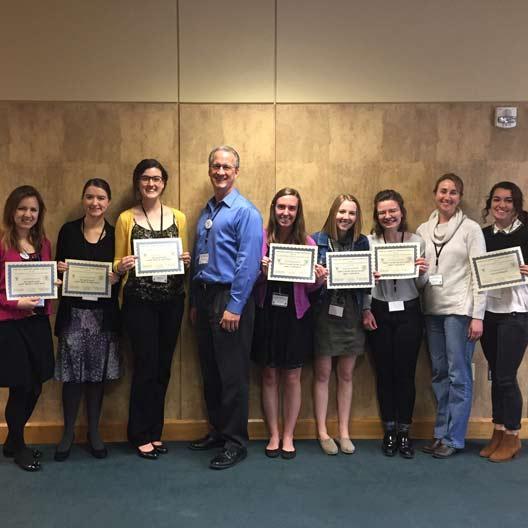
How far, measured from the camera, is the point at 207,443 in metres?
3.59

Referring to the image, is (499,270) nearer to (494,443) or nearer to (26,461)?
(494,443)

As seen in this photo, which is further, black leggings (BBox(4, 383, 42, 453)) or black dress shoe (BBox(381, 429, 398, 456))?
black dress shoe (BBox(381, 429, 398, 456))

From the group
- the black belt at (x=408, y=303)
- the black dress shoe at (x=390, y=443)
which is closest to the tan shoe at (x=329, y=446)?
the black dress shoe at (x=390, y=443)

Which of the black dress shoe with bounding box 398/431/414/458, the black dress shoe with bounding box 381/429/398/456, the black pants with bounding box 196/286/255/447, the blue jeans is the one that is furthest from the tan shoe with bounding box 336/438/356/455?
the black pants with bounding box 196/286/255/447

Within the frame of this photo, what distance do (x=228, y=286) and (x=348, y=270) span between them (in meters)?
0.80

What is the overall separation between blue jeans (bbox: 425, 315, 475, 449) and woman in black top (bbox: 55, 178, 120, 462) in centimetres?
223

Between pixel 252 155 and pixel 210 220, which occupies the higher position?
pixel 252 155

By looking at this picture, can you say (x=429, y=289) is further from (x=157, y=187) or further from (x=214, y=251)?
(x=157, y=187)

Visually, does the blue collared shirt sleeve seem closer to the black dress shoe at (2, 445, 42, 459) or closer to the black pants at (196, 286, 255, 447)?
the black pants at (196, 286, 255, 447)

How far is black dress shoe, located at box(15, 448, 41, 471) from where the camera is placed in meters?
3.21

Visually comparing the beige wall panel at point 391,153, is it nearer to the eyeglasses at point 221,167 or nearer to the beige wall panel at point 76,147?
the eyeglasses at point 221,167

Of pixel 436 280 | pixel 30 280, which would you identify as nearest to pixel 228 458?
pixel 30 280

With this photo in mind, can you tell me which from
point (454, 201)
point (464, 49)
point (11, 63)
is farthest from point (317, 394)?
point (11, 63)

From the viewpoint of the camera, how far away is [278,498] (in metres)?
2.88
